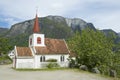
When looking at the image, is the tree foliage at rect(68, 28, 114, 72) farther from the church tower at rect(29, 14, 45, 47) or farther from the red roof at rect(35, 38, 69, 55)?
the church tower at rect(29, 14, 45, 47)

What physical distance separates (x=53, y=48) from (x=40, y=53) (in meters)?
4.05

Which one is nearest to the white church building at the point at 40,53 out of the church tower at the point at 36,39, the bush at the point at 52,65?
the church tower at the point at 36,39

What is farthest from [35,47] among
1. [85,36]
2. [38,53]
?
[85,36]

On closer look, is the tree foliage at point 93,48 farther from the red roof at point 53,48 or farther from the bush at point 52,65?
the red roof at point 53,48

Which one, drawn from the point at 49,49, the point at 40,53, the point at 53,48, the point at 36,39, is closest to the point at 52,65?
the point at 40,53

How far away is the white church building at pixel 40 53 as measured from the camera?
51.5 meters

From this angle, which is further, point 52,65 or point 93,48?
point 52,65

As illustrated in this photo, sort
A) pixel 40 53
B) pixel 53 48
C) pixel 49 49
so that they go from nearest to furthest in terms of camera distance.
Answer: pixel 40 53
pixel 49 49
pixel 53 48

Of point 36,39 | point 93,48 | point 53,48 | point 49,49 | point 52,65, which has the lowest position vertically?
point 52,65

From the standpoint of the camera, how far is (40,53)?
5312 cm

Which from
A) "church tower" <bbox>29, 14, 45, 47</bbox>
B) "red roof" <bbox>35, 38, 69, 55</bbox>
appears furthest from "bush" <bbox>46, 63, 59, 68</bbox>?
"church tower" <bbox>29, 14, 45, 47</bbox>

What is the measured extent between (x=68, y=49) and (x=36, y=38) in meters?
8.49

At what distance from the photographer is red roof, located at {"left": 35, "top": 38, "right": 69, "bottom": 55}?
5406cm

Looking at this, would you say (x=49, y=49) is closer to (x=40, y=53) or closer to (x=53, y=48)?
(x=53, y=48)
